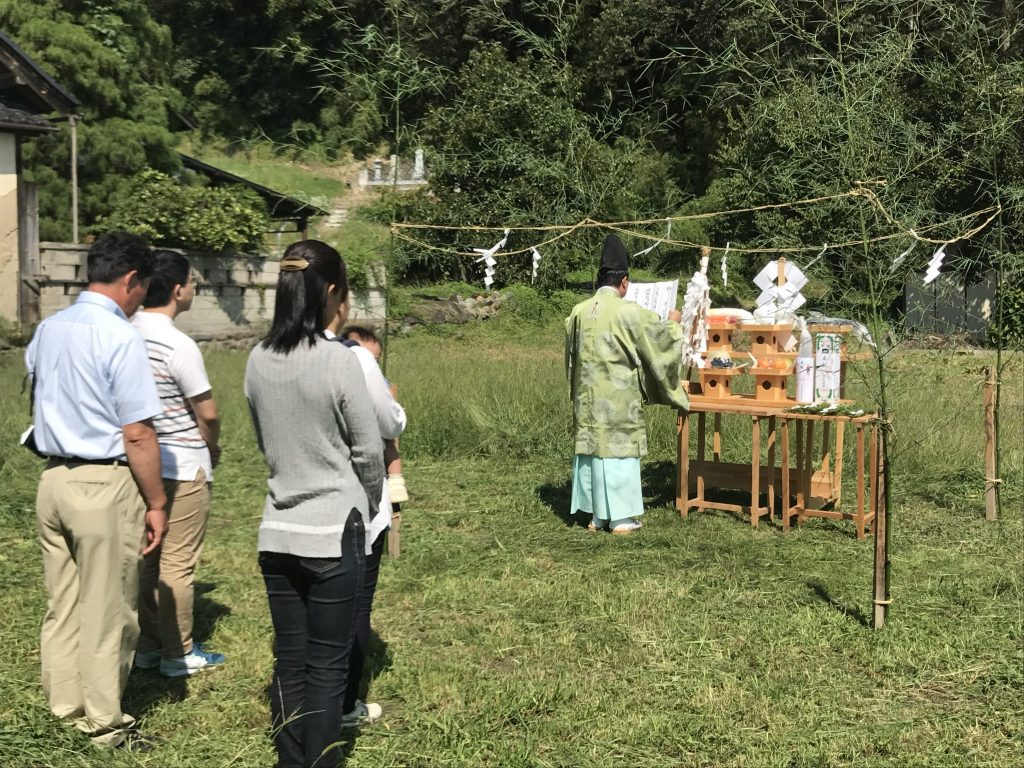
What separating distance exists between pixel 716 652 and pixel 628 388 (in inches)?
94.4

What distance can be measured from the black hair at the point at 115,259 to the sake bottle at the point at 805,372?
4128 mm

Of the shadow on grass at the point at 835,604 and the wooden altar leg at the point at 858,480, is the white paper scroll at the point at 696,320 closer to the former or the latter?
the wooden altar leg at the point at 858,480

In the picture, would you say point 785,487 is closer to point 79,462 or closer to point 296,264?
point 296,264

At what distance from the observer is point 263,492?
7.54 metres

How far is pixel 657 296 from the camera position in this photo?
6.97 metres

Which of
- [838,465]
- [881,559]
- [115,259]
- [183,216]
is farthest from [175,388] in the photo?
[183,216]

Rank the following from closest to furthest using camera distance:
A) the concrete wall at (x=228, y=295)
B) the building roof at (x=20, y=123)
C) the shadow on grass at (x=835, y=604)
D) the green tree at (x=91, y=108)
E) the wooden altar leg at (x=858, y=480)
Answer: the shadow on grass at (x=835, y=604) → the wooden altar leg at (x=858, y=480) → the building roof at (x=20, y=123) → the concrete wall at (x=228, y=295) → the green tree at (x=91, y=108)

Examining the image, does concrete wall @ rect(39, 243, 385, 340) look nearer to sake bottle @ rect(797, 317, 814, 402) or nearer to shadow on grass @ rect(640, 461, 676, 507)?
shadow on grass @ rect(640, 461, 676, 507)

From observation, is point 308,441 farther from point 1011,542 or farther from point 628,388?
point 1011,542

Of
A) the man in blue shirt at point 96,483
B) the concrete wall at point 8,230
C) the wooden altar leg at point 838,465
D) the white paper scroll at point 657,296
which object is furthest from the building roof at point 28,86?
the man in blue shirt at point 96,483

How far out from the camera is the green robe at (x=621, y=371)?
20.5ft

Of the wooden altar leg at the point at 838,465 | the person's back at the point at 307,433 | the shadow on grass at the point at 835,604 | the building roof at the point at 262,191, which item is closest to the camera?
the person's back at the point at 307,433

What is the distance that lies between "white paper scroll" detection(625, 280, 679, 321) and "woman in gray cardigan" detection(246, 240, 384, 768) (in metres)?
4.28

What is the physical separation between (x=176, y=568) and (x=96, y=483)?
34.9 inches
